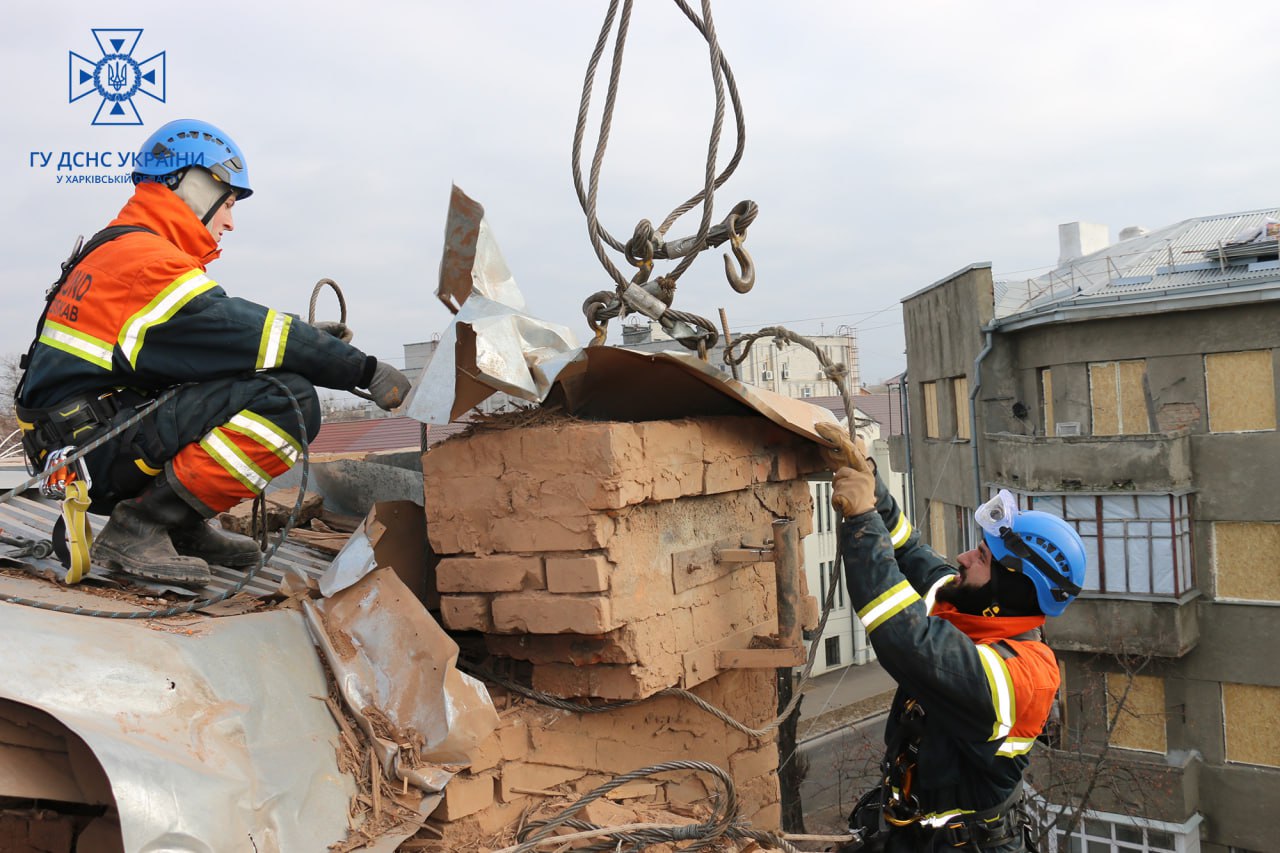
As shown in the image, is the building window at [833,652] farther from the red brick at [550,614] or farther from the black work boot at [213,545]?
the red brick at [550,614]

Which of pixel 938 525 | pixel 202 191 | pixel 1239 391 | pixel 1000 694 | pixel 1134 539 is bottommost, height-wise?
pixel 938 525

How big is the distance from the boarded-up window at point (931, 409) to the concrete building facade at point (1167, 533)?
13.8ft

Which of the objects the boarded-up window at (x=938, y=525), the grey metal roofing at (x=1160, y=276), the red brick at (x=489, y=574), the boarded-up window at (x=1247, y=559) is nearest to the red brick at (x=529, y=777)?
the red brick at (x=489, y=574)

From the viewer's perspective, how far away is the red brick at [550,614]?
2939 millimetres

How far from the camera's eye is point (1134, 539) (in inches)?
622

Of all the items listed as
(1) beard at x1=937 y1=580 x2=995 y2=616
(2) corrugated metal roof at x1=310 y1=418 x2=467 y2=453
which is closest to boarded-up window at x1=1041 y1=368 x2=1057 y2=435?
(2) corrugated metal roof at x1=310 y1=418 x2=467 y2=453

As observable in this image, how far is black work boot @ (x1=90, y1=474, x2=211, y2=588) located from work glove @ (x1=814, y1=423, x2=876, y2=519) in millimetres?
2224

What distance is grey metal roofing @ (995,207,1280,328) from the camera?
15.2m

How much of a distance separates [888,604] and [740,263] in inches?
54.7

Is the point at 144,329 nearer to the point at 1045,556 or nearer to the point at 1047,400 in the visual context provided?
the point at 1045,556

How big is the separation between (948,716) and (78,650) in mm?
2502

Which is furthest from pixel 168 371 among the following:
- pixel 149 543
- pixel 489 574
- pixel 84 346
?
pixel 489 574

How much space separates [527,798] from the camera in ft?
9.98

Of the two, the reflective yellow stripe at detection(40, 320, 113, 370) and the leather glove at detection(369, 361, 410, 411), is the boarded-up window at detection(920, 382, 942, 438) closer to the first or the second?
the leather glove at detection(369, 361, 410, 411)
